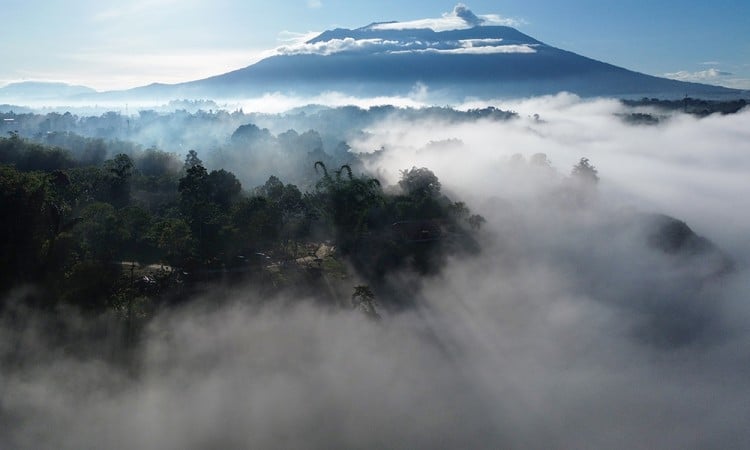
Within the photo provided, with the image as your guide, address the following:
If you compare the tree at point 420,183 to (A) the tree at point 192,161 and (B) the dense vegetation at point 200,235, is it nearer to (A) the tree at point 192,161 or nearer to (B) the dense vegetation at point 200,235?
(B) the dense vegetation at point 200,235

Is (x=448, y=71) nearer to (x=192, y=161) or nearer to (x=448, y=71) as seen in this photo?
(x=448, y=71)

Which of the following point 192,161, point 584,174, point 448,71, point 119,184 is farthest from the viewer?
point 448,71

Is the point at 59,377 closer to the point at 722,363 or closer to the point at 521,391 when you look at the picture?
the point at 521,391

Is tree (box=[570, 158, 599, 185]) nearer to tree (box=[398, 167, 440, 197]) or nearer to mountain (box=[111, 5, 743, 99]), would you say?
tree (box=[398, 167, 440, 197])

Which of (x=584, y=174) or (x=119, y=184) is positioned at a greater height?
(x=119, y=184)

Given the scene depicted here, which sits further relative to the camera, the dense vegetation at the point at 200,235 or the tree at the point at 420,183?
the tree at the point at 420,183

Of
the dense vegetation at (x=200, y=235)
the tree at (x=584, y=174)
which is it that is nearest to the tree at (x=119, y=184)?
the dense vegetation at (x=200, y=235)

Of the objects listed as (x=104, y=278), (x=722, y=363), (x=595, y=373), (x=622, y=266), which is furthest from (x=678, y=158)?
(x=104, y=278)

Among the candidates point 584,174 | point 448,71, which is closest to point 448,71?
point 448,71

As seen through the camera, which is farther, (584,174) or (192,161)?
(192,161)

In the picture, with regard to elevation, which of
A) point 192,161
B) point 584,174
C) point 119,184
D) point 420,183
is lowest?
point 584,174

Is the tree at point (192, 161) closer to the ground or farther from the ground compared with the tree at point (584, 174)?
farther from the ground

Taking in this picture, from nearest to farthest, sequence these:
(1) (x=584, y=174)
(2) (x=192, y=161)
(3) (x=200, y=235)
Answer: (3) (x=200, y=235) → (1) (x=584, y=174) → (2) (x=192, y=161)
